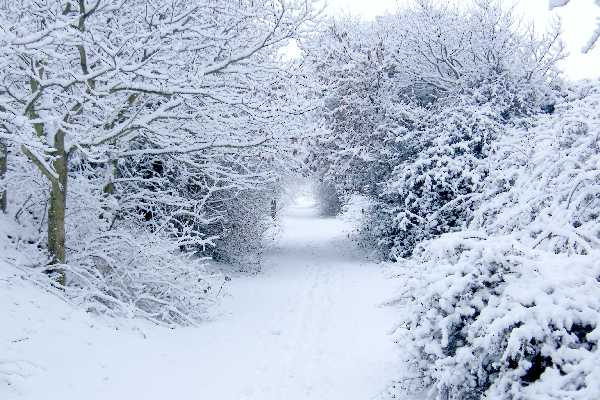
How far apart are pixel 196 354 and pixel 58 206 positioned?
123 inches

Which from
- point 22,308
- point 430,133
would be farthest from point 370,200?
point 22,308

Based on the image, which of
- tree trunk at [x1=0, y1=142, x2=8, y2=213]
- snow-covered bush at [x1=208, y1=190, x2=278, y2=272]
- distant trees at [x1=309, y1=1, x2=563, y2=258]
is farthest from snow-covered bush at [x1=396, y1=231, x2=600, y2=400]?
snow-covered bush at [x1=208, y1=190, x2=278, y2=272]

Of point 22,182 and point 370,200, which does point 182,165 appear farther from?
point 370,200

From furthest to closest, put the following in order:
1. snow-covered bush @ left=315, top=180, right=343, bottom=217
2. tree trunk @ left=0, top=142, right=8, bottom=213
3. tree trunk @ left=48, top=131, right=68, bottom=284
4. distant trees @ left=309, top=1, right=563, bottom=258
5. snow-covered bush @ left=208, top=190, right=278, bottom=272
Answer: snow-covered bush @ left=315, top=180, right=343, bottom=217
snow-covered bush @ left=208, top=190, right=278, bottom=272
distant trees @ left=309, top=1, right=563, bottom=258
tree trunk @ left=0, top=142, right=8, bottom=213
tree trunk @ left=48, top=131, right=68, bottom=284

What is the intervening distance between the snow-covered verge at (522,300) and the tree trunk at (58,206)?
5.26 metres

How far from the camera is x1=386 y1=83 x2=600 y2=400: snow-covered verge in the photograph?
400cm

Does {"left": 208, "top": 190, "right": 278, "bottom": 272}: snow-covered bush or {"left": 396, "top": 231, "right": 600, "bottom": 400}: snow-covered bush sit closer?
{"left": 396, "top": 231, "right": 600, "bottom": 400}: snow-covered bush

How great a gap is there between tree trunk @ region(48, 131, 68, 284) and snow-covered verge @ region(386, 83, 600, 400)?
207 inches

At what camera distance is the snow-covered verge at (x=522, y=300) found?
4000mm

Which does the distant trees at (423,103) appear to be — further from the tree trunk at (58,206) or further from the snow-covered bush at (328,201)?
the snow-covered bush at (328,201)

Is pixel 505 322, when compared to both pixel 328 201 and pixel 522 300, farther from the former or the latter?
pixel 328 201

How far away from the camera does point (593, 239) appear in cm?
490

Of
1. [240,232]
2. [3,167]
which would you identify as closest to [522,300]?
[3,167]

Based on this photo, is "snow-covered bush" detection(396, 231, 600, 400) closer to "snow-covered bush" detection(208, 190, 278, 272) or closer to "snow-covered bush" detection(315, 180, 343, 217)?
"snow-covered bush" detection(208, 190, 278, 272)
